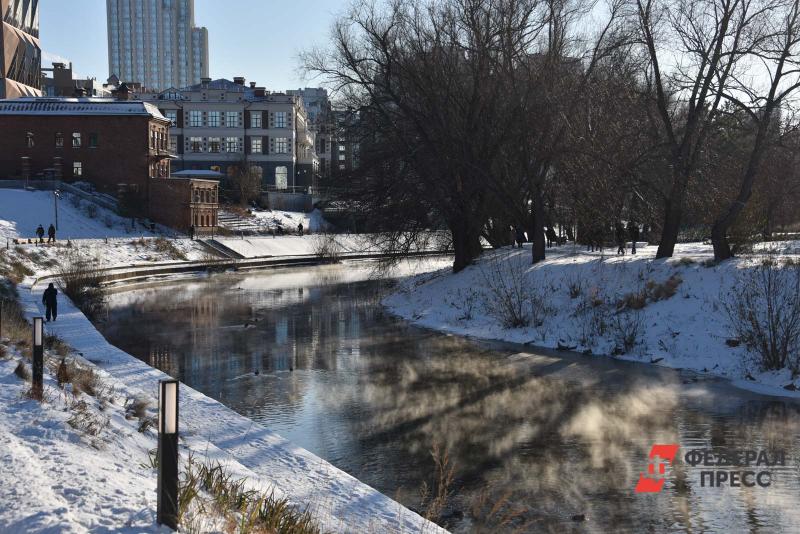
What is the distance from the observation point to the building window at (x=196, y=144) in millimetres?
100188

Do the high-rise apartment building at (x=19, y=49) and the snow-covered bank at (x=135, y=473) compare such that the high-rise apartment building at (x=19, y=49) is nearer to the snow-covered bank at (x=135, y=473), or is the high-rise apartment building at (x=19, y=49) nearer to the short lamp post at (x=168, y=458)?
the snow-covered bank at (x=135, y=473)

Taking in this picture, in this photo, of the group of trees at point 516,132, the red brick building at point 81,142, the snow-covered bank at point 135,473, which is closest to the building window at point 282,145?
the red brick building at point 81,142

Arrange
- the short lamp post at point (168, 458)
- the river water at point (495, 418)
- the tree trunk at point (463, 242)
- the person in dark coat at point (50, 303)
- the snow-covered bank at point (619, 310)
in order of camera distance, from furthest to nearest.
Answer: the tree trunk at point (463, 242)
the person in dark coat at point (50, 303)
the snow-covered bank at point (619, 310)
the river water at point (495, 418)
the short lamp post at point (168, 458)

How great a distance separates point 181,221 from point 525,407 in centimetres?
5809

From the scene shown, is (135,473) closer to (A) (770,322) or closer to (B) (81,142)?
(A) (770,322)

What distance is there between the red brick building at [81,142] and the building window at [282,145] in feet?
91.4

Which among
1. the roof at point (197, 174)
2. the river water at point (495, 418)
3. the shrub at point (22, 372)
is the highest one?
the roof at point (197, 174)

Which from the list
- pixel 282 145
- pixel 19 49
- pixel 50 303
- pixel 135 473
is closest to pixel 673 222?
pixel 50 303

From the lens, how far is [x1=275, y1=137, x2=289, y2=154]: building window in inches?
3974

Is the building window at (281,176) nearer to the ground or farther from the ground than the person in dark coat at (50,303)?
farther from the ground

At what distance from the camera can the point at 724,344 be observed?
22016 mm

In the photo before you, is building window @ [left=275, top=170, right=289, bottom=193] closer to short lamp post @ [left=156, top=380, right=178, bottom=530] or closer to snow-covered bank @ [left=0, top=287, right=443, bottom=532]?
snow-covered bank @ [left=0, top=287, right=443, bottom=532]

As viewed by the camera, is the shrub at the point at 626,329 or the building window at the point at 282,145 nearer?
the shrub at the point at 626,329

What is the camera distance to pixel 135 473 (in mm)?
8812
